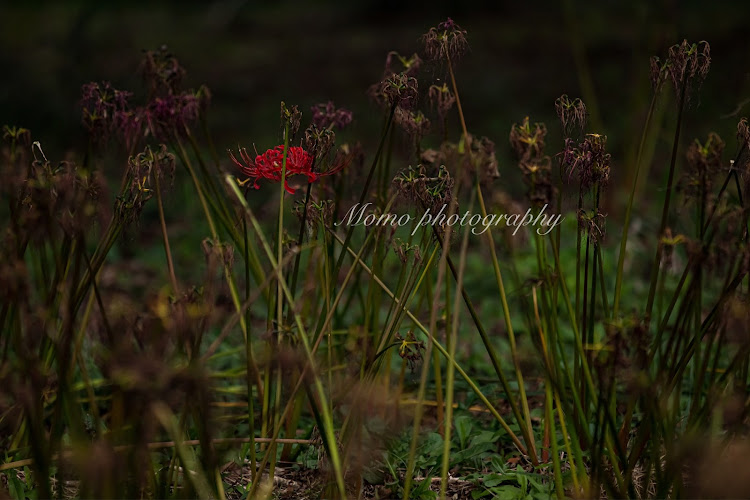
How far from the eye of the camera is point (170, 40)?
966 centimetres

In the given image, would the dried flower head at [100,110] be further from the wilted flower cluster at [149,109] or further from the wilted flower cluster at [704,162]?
the wilted flower cluster at [704,162]

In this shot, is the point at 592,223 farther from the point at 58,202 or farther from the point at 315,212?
the point at 58,202

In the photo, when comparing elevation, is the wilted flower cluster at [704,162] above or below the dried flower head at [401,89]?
below

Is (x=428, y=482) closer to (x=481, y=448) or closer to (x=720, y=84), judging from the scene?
(x=481, y=448)

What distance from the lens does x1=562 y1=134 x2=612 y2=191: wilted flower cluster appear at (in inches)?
58.9

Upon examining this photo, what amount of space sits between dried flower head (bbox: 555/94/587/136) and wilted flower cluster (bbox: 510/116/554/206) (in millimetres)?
191

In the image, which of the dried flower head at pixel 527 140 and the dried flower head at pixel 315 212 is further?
the dried flower head at pixel 527 140

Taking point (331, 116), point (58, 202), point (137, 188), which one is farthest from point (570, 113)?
point (58, 202)

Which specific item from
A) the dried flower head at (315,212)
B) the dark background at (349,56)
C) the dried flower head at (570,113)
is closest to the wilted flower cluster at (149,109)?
the dried flower head at (315,212)

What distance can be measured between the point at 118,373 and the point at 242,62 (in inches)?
315

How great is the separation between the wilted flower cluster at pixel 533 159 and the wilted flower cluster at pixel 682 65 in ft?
0.94

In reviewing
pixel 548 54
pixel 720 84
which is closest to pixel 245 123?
pixel 548 54

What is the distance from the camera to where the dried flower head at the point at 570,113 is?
1.54 metres

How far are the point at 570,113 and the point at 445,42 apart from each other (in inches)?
11.0
